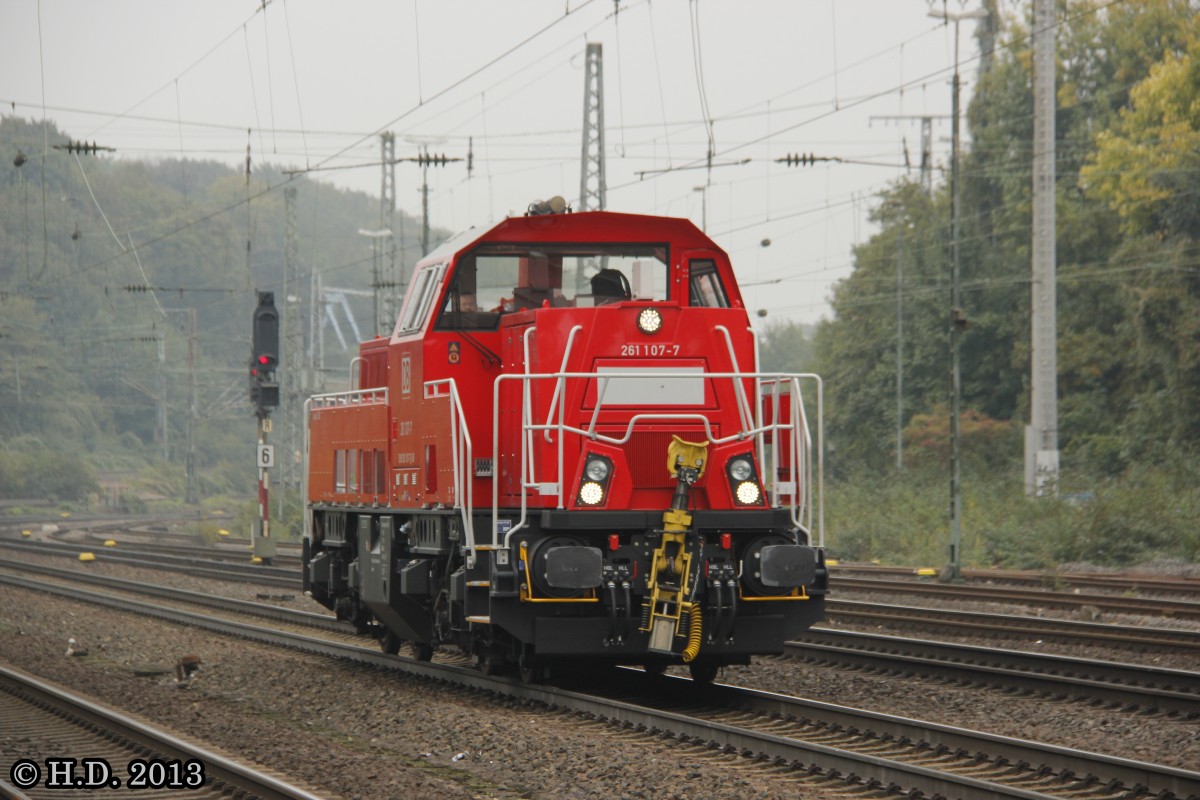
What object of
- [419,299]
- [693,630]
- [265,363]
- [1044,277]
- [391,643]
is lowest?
[391,643]

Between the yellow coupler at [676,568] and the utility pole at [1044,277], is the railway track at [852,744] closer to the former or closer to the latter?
the yellow coupler at [676,568]

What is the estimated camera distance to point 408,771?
8648mm

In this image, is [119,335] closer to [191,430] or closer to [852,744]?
[191,430]

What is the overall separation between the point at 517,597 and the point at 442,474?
1.35 meters

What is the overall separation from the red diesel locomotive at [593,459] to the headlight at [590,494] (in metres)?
0.01

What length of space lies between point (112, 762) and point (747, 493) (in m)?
4.74

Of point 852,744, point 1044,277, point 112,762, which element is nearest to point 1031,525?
point 1044,277

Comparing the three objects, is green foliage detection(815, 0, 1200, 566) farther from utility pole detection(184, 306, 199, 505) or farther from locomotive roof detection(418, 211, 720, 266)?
utility pole detection(184, 306, 199, 505)

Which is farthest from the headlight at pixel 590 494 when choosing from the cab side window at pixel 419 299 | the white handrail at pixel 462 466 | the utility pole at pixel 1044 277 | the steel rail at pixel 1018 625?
the utility pole at pixel 1044 277

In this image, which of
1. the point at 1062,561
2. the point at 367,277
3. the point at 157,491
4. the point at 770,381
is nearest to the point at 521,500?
the point at 770,381

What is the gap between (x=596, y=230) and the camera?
1191cm

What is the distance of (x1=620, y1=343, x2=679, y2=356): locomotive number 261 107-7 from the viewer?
1091 centimetres

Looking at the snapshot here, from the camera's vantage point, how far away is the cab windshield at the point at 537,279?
11805mm

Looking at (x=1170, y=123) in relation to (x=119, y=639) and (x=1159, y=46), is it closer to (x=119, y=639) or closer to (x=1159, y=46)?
(x=1159, y=46)
